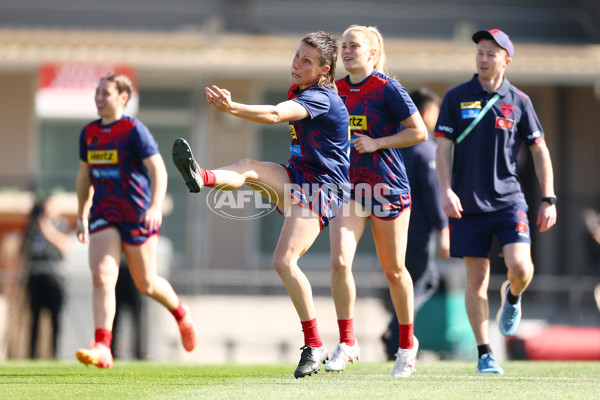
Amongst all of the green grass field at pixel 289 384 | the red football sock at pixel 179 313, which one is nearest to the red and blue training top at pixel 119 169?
the red football sock at pixel 179 313

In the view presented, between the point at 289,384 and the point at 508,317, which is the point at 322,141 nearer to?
the point at 289,384

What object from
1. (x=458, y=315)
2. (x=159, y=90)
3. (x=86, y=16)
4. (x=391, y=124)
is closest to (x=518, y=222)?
(x=391, y=124)

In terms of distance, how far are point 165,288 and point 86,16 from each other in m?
11.5

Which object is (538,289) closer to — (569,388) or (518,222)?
(518,222)

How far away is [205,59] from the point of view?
14.8 m

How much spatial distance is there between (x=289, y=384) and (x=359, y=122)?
1629 mm

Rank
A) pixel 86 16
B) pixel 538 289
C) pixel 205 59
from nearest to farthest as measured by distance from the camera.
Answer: pixel 538 289
pixel 205 59
pixel 86 16

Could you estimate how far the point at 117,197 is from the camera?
681 centimetres

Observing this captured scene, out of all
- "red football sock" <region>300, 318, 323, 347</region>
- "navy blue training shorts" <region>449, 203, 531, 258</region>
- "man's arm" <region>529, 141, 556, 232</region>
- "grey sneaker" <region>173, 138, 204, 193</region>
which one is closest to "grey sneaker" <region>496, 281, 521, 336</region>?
"navy blue training shorts" <region>449, 203, 531, 258</region>

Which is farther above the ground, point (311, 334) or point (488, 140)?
point (488, 140)

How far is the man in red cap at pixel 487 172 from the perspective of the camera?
643 cm

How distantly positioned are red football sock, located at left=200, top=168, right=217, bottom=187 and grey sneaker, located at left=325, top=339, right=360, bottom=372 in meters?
1.37

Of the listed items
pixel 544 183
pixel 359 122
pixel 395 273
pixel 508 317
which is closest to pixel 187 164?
pixel 359 122

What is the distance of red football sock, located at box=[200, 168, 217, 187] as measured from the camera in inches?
205
